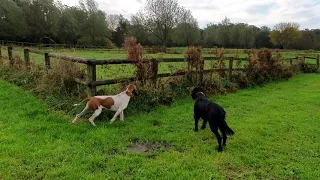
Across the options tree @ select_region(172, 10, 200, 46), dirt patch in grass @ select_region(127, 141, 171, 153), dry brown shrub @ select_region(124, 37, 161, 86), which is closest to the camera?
dirt patch in grass @ select_region(127, 141, 171, 153)

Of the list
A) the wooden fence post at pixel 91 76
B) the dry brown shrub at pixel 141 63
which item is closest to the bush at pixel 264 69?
the dry brown shrub at pixel 141 63

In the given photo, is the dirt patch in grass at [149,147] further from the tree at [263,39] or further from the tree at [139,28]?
the tree at [263,39]

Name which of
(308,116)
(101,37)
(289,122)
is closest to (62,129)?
(289,122)

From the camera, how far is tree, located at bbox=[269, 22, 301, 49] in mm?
59881

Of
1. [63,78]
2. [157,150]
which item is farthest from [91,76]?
[157,150]

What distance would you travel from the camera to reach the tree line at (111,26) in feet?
145

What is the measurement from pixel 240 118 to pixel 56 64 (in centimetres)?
536

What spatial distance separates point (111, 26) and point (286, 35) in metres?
43.2

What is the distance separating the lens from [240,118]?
646 cm

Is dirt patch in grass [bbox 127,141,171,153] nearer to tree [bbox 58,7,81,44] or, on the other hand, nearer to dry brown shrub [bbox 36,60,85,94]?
dry brown shrub [bbox 36,60,85,94]

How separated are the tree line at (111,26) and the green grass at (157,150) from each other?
40.8 m

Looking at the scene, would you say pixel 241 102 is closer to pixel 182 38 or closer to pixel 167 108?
pixel 167 108

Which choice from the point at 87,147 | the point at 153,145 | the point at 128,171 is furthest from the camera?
the point at 153,145

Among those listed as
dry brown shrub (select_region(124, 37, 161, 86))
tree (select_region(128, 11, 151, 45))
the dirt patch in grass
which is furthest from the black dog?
tree (select_region(128, 11, 151, 45))
